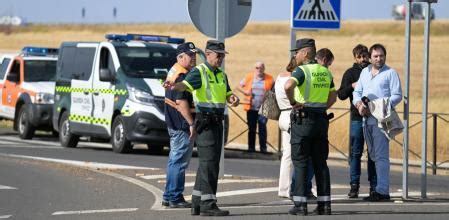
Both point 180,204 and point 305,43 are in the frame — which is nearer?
point 305,43

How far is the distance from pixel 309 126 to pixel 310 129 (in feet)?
0.11

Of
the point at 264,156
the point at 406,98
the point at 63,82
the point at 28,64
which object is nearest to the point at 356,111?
the point at 406,98

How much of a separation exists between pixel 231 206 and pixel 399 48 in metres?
63.1

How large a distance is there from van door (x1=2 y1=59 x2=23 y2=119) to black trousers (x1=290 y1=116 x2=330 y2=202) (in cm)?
1640

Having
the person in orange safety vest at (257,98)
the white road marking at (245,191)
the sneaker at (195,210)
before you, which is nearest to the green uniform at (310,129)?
the sneaker at (195,210)

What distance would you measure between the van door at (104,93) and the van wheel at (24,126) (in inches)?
150

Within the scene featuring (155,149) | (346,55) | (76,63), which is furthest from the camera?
(346,55)

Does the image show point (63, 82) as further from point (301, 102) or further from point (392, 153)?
point (301, 102)

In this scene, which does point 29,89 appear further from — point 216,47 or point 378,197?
point 216,47

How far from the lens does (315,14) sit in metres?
15.9

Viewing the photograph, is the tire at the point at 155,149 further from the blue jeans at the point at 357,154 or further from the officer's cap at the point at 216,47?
the officer's cap at the point at 216,47

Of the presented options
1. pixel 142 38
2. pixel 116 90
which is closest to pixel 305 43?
pixel 116 90

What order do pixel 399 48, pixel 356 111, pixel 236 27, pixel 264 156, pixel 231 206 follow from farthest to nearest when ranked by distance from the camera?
pixel 399 48
pixel 264 156
pixel 236 27
pixel 356 111
pixel 231 206

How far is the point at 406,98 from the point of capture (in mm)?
14156
